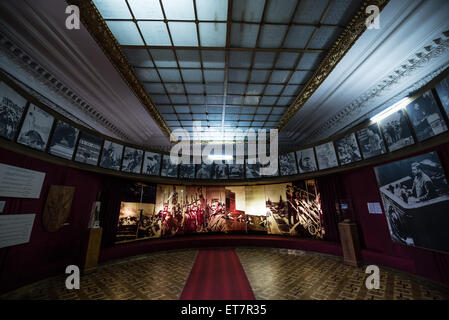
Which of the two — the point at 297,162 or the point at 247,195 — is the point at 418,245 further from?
the point at 247,195

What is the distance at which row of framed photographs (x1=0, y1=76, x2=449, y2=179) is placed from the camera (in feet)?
10.2

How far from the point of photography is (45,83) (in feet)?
14.7

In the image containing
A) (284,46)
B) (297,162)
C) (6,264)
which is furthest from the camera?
(297,162)

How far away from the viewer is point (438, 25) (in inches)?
134

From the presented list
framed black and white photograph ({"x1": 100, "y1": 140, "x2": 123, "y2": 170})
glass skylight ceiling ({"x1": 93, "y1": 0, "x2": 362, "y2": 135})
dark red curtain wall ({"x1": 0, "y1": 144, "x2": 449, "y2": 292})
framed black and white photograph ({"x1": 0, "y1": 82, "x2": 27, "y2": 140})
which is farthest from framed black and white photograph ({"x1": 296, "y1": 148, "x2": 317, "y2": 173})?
framed black and white photograph ({"x1": 0, "y1": 82, "x2": 27, "y2": 140})

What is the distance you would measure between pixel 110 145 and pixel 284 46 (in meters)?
6.20

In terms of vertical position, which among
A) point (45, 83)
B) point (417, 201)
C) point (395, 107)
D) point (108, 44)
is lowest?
point (417, 201)

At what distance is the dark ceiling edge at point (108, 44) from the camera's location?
339 cm

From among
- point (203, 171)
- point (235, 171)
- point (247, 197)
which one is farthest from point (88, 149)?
point (247, 197)

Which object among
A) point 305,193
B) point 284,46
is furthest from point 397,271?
point 284,46

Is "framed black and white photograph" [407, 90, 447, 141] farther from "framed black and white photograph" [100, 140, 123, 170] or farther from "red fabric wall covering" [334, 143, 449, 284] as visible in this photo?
"framed black and white photograph" [100, 140, 123, 170]

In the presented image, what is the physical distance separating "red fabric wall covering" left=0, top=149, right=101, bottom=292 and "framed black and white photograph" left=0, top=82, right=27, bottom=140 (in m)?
0.42

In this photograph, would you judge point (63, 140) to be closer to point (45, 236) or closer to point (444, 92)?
point (45, 236)

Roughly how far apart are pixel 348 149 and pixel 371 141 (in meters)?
0.70
